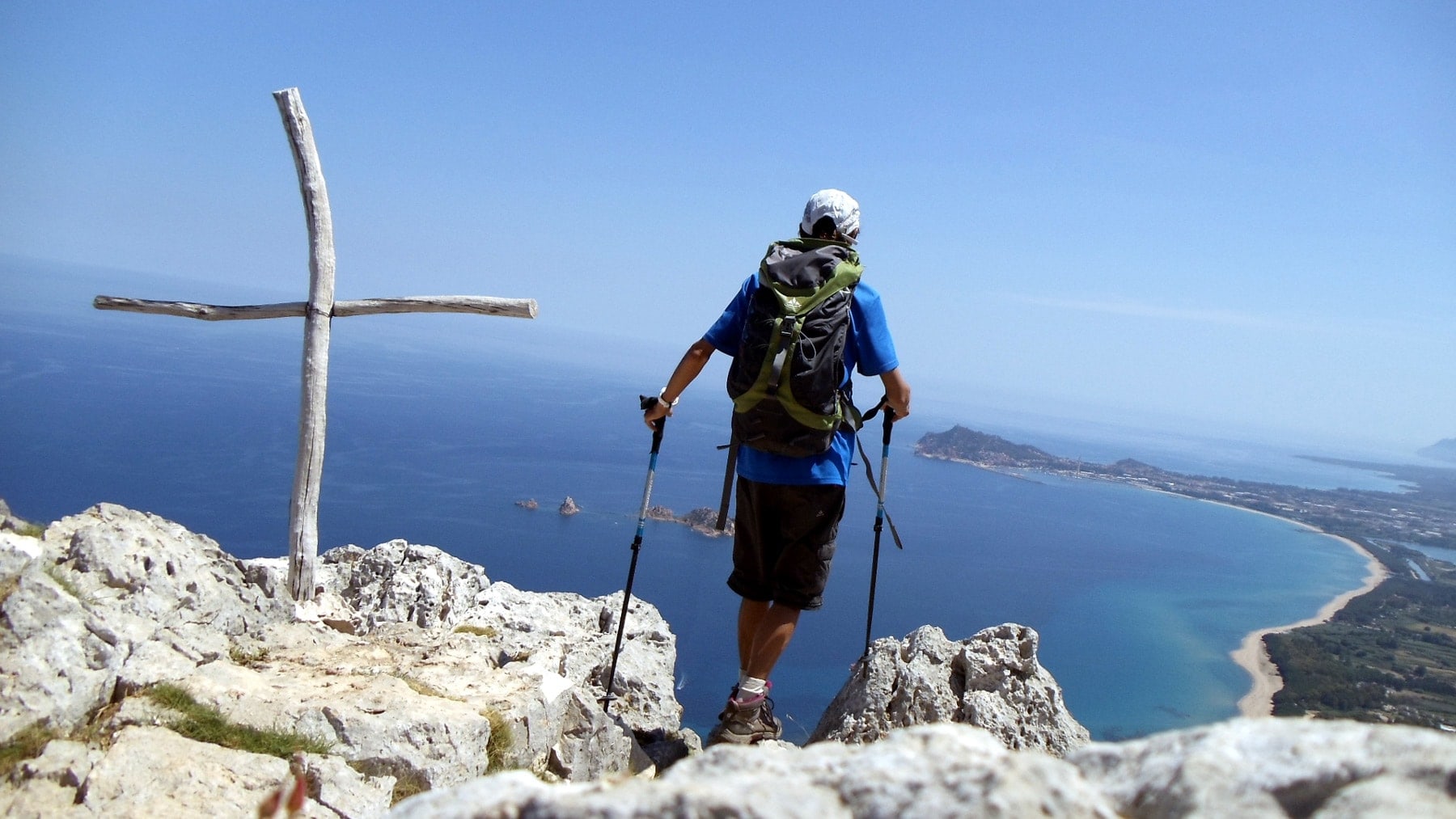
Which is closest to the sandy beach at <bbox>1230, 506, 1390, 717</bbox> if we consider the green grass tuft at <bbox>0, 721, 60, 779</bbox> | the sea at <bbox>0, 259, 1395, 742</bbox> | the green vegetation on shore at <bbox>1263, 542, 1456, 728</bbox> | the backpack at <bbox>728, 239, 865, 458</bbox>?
the green vegetation on shore at <bbox>1263, 542, 1456, 728</bbox>

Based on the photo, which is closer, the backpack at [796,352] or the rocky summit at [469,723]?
the rocky summit at [469,723]

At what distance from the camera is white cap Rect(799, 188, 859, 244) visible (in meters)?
4.26

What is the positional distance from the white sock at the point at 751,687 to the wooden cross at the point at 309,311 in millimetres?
3056

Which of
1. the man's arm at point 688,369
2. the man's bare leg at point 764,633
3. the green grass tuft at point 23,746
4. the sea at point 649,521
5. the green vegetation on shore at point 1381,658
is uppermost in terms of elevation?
the man's arm at point 688,369

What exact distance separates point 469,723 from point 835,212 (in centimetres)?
309

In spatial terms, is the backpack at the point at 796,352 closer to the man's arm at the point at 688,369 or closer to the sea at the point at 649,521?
the man's arm at the point at 688,369

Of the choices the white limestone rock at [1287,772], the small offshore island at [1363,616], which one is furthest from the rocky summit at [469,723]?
the small offshore island at [1363,616]

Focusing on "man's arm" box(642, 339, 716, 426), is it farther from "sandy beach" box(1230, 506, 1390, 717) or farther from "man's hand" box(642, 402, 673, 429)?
"sandy beach" box(1230, 506, 1390, 717)

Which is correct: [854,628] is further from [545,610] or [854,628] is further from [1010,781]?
[1010,781]

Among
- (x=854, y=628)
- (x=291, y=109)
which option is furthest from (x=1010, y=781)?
(x=854, y=628)

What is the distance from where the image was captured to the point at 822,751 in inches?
69.1

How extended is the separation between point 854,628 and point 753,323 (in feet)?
85.2

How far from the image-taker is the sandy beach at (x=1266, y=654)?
2205 cm

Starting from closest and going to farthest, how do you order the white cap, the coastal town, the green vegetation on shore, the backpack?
the backpack
the white cap
the green vegetation on shore
the coastal town
